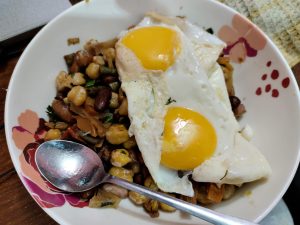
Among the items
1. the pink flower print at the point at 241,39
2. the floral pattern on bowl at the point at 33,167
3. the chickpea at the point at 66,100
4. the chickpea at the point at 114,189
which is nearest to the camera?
the floral pattern on bowl at the point at 33,167

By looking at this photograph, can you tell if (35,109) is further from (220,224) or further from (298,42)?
(298,42)

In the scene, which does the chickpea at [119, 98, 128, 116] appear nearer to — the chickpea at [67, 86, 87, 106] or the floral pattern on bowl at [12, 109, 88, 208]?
the chickpea at [67, 86, 87, 106]

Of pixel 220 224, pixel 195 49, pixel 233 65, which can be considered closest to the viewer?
pixel 220 224

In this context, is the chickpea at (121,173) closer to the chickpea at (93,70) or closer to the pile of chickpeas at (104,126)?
the pile of chickpeas at (104,126)

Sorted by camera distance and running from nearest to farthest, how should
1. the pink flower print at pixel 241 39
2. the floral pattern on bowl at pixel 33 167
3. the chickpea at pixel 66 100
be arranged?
the floral pattern on bowl at pixel 33 167
the chickpea at pixel 66 100
the pink flower print at pixel 241 39

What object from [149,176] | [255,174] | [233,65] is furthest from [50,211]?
[233,65]

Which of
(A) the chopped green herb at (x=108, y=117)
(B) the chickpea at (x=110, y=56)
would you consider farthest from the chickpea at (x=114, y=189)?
(B) the chickpea at (x=110, y=56)

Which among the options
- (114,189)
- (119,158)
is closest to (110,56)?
(119,158)

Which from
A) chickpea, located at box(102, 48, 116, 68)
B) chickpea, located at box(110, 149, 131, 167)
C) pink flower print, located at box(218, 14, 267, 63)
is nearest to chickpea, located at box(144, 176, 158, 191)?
chickpea, located at box(110, 149, 131, 167)

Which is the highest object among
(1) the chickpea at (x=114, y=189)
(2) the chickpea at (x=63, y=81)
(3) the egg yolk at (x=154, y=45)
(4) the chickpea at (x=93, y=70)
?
(3) the egg yolk at (x=154, y=45)
